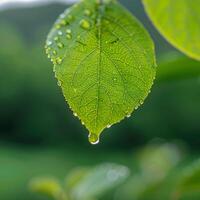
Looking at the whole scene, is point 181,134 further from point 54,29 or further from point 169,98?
point 54,29

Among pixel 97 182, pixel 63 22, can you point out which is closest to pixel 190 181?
Result: pixel 97 182

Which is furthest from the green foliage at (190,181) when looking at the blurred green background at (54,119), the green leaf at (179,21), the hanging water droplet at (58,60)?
the blurred green background at (54,119)

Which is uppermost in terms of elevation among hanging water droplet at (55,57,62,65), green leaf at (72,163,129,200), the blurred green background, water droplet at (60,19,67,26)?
the blurred green background

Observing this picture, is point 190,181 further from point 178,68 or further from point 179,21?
point 179,21

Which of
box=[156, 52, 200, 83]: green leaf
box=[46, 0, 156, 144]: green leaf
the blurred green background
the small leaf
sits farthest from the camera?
the blurred green background

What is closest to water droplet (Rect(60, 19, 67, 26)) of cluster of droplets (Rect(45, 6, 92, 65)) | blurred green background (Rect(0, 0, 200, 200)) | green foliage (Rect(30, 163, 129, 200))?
cluster of droplets (Rect(45, 6, 92, 65))

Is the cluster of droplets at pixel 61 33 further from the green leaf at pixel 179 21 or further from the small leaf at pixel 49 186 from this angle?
the small leaf at pixel 49 186

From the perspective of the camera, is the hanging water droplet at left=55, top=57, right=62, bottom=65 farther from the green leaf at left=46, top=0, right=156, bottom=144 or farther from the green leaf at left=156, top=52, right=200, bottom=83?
→ the green leaf at left=156, top=52, right=200, bottom=83

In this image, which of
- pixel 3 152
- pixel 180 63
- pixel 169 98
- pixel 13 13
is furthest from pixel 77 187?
pixel 13 13
